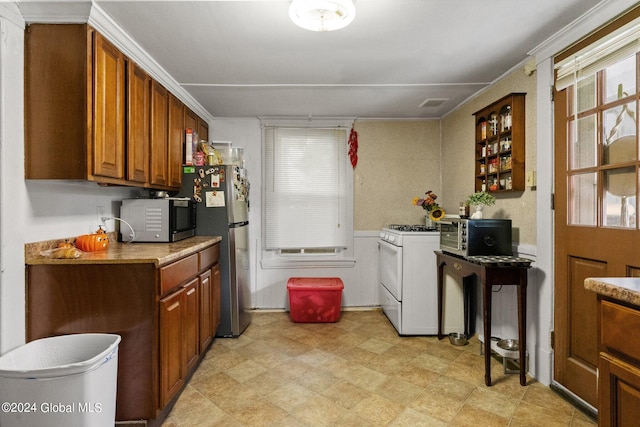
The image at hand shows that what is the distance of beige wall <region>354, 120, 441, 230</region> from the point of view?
416 centimetres

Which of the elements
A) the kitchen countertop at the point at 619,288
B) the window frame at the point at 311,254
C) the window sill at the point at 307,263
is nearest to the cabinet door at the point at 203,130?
the window frame at the point at 311,254

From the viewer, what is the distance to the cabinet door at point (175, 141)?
296 centimetres

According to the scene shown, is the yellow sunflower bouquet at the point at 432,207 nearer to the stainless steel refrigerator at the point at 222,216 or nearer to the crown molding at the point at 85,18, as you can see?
the stainless steel refrigerator at the point at 222,216

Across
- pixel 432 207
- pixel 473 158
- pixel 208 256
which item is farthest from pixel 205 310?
pixel 473 158

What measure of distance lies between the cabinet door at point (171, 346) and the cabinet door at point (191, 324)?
6 centimetres

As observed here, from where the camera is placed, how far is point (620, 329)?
101cm

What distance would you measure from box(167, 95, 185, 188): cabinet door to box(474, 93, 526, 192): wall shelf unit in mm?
2734

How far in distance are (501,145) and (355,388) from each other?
7.28 feet

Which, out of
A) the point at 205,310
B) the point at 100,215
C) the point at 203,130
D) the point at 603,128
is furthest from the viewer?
the point at 203,130

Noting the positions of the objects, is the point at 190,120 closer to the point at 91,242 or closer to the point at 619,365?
the point at 91,242

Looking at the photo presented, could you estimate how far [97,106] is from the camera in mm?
1914

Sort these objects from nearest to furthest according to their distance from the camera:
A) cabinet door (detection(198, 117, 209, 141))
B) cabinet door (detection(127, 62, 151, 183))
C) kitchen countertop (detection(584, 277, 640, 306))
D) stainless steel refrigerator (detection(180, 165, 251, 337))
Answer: kitchen countertop (detection(584, 277, 640, 306)) < cabinet door (detection(127, 62, 151, 183)) < stainless steel refrigerator (detection(180, 165, 251, 337)) < cabinet door (detection(198, 117, 209, 141))

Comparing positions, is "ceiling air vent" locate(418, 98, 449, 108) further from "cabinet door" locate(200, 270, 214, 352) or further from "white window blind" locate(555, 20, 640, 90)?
"cabinet door" locate(200, 270, 214, 352)

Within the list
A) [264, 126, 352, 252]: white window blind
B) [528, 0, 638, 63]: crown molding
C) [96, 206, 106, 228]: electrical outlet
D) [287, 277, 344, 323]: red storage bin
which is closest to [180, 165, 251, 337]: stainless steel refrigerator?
[287, 277, 344, 323]: red storage bin
